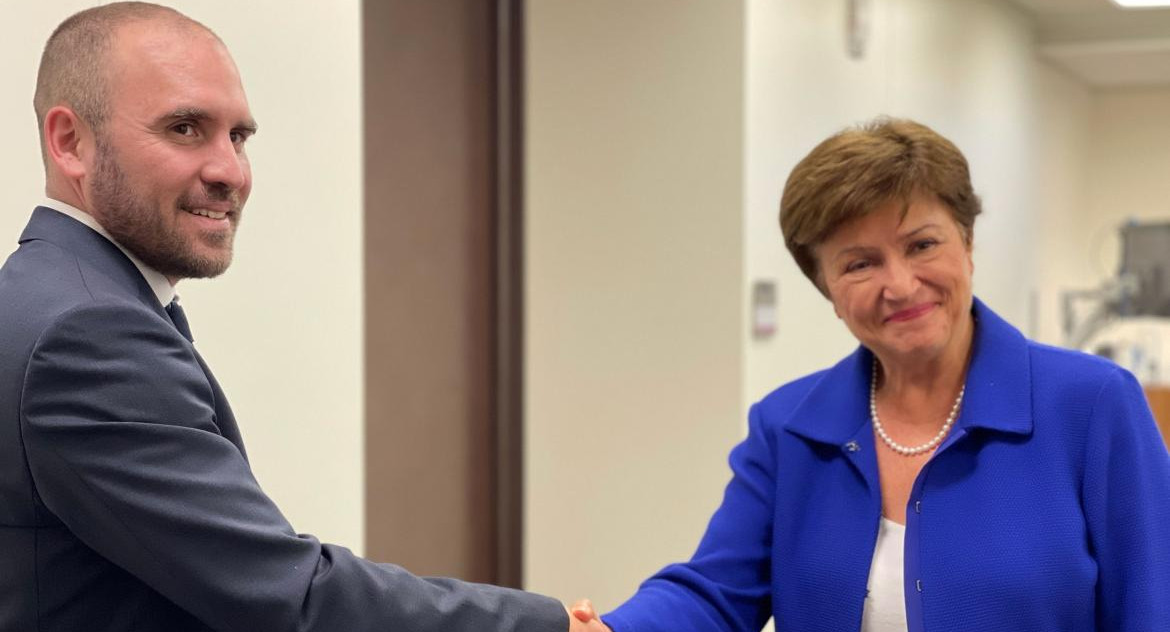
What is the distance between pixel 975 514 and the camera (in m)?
1.83

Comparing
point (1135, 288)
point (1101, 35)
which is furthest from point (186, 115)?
point (1135, 288)

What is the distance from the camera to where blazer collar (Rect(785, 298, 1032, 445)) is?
72.9 inches

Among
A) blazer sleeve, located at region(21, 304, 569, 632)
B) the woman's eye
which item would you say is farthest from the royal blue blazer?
blazer sleeve, located at region(21, 304, 569, 632)

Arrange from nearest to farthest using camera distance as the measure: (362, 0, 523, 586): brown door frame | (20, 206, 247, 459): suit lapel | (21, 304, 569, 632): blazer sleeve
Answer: (21, 304, 569, 632): blazer sleeve
(20, 206, 247, 459): suit lapel
(362, 0, 523, 586): brown door frame

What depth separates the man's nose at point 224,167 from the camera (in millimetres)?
1604

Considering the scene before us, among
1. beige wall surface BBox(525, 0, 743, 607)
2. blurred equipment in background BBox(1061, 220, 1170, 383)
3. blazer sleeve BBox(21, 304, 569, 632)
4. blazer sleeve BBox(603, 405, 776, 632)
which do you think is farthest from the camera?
blurred equipment in background BBox(1061, 220, 1170, 383)

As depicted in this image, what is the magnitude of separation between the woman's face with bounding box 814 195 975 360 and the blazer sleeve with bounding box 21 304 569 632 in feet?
2.66

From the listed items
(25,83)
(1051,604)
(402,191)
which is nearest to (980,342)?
Answer: (1051,604)

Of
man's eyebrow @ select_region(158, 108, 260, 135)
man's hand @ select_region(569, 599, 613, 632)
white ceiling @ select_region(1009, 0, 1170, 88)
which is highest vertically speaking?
white ceiling @ select_region(1009, 0, 1170, 88)

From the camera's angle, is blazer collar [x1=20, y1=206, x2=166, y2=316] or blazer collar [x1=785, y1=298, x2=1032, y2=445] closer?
blazer collar [x1=20, y1=206, x2=166, y2=316]

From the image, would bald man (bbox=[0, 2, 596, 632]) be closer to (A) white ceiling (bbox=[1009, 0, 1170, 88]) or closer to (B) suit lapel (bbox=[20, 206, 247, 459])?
(B) suit lapel (bbox=[20, 206, 247, 459])

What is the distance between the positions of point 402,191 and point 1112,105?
5.90m

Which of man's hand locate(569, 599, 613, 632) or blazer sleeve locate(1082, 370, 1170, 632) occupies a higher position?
blazer sleeve locate(1082, 370, 1170, 632)

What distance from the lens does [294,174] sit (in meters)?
2.49
